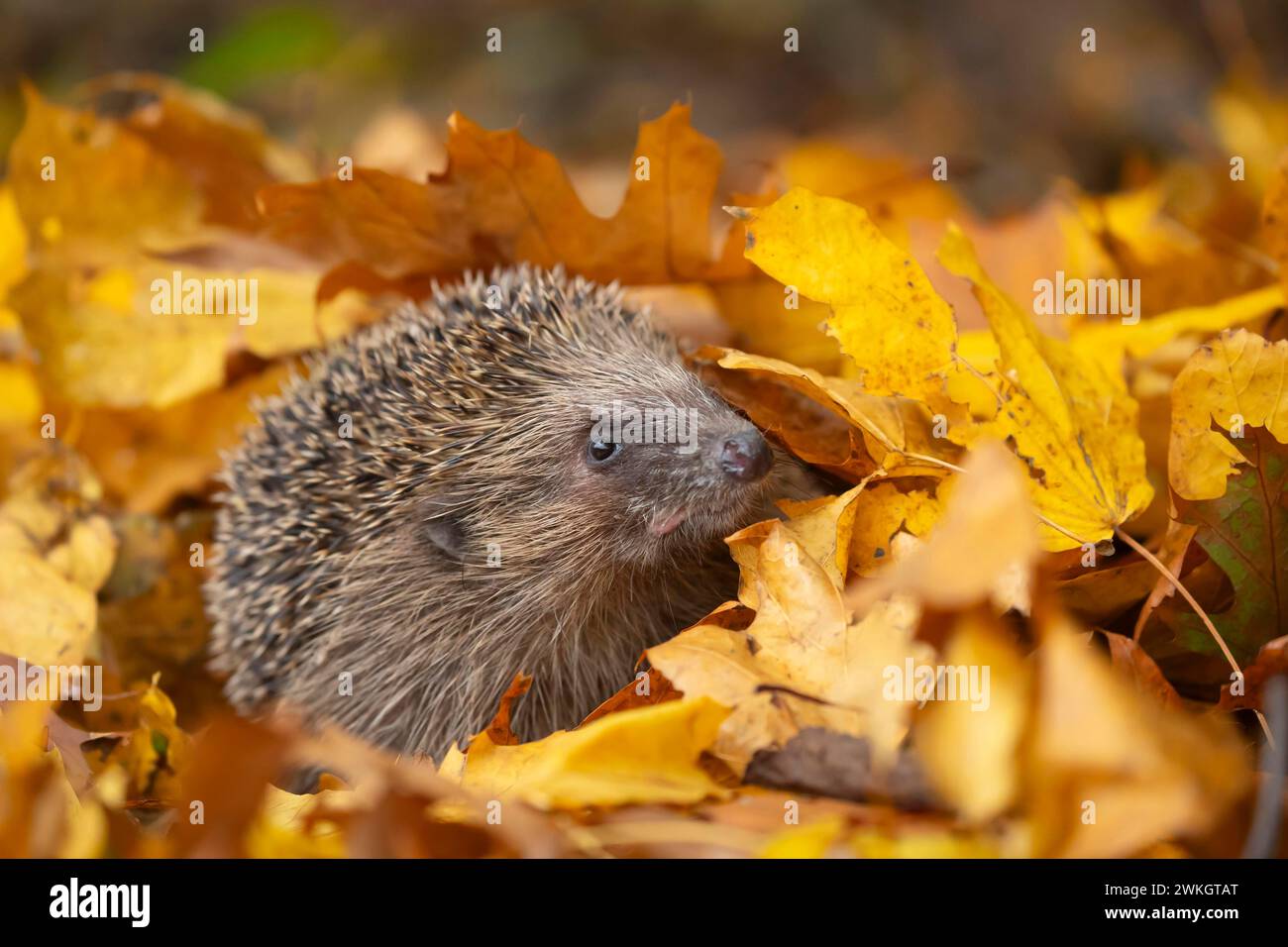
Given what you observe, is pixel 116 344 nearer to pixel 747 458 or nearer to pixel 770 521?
pixel 747 458

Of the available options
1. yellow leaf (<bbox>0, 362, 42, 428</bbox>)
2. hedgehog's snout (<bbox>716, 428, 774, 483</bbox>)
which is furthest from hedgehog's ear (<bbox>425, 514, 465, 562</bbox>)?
yellow leaf (<bbox>0, 362, 42, 428</bbox>)

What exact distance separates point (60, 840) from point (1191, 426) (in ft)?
7.45

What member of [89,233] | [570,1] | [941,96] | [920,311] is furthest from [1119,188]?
[89,233]

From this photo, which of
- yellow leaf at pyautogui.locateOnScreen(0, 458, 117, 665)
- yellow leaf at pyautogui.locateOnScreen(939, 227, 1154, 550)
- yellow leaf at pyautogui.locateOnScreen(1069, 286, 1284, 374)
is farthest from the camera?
yellow leaf at pyautogui.locateOnScreen(1069, 286, 1284, 374)

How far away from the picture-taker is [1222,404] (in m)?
2.51

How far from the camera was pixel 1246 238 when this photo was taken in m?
4.80

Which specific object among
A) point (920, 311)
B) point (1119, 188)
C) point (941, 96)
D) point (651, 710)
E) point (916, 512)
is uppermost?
point (941, 96)

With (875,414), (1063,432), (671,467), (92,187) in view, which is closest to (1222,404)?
(1063,432)

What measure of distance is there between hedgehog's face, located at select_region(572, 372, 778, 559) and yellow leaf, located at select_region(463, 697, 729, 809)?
35.6 inches

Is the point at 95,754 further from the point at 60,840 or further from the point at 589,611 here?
the point at 589,611

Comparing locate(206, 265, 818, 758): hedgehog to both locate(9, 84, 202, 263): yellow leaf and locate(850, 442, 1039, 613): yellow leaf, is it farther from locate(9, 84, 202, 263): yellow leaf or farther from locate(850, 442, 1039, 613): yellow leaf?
locate(850, 442, 1039, 613): yellow leaf

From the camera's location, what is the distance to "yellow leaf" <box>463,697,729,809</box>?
213 cm

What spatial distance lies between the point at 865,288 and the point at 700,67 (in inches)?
226

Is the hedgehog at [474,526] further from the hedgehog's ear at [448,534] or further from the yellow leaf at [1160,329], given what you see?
the yellow leaf at [1160,329]
